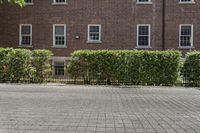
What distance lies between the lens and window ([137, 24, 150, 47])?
39750 millimetres

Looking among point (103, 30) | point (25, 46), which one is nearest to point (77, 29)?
point (103, 30)

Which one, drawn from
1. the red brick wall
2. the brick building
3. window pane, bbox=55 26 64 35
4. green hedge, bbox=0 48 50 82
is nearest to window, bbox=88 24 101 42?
the brick building

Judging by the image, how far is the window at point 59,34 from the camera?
40.6m

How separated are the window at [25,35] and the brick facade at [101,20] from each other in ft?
1.14

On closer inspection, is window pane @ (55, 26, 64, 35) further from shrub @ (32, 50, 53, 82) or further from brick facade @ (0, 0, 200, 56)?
shrub @ (32, 50, 53, 82)

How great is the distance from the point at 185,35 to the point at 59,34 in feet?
35.2

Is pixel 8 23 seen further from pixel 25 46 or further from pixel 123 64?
pixel 123 64

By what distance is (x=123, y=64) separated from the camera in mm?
29000

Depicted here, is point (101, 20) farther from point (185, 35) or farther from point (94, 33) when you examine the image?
point (185, 35)

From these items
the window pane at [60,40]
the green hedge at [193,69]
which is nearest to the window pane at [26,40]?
the window pane at [60,40]

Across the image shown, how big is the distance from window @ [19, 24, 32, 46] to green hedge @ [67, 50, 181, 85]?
12.8 metres

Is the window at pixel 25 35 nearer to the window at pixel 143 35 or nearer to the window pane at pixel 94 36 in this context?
the window pane at pixel 94 36

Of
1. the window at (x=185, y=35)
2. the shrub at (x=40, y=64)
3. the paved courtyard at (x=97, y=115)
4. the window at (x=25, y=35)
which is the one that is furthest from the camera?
the window at (x=25, y=35)

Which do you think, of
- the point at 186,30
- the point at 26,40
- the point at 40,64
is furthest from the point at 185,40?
the point at 40,64
